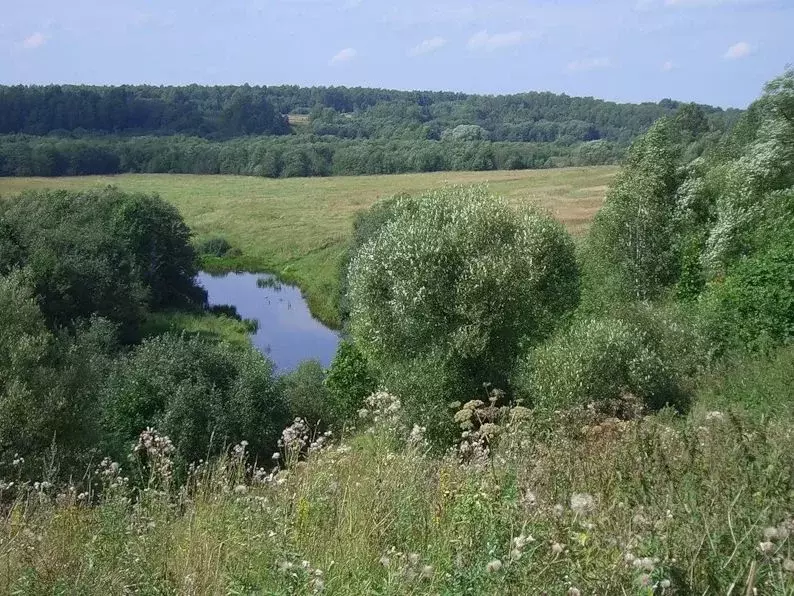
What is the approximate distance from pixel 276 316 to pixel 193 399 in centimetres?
2395

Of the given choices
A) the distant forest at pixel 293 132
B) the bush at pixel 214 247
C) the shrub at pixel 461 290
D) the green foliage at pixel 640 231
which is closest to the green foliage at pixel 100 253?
the bush at pixel 214 247

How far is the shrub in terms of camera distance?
61.2 feet

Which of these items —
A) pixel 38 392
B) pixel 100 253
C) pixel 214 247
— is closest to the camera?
pixel 38 392

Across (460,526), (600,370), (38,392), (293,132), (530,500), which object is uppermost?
(293,132)

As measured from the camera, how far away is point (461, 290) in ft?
61.1

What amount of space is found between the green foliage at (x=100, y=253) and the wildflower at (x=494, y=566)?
78.5 ft

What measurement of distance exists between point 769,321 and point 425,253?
7.37 metres

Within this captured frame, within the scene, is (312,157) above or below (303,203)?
above

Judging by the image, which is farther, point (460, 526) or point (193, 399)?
point (193, 399)

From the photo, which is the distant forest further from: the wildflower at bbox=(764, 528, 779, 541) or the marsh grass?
the wildflower at bbox=(764, 528, 779, 541)

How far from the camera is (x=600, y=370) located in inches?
634

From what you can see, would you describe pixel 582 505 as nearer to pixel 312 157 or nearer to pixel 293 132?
pixel 312 157

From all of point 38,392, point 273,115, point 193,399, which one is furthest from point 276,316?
point 273,115

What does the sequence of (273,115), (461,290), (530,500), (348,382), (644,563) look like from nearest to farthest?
(644,563) < (530,500) < (461,290) < (348,382) < (273,115)
